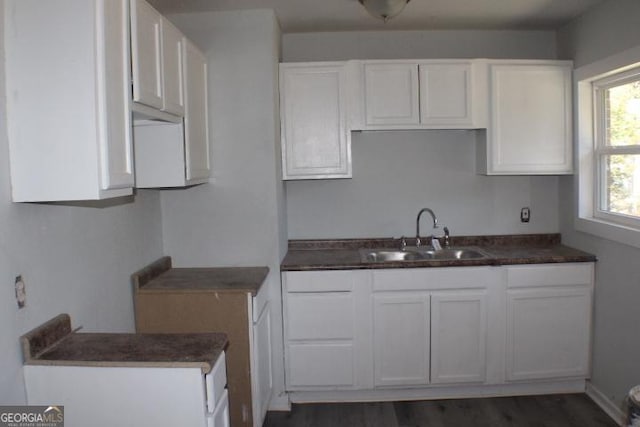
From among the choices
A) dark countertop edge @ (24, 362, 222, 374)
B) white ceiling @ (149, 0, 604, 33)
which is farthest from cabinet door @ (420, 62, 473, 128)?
dark countertop edge @ (24, 362, 222, 374)

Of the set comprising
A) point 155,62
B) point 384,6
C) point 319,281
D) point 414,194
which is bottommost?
point 319,281

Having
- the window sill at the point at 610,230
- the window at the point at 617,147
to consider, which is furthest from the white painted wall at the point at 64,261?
the window at the point at 617,147

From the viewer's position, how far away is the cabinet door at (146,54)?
200cm

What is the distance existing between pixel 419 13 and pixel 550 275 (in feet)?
5.89

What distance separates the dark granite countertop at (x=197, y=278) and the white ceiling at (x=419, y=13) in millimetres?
1493

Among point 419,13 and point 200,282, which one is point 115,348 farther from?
point 419,13

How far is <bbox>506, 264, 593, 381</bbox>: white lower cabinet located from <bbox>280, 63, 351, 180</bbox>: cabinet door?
52.0 inches

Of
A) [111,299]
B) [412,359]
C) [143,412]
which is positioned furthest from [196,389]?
[412,359]

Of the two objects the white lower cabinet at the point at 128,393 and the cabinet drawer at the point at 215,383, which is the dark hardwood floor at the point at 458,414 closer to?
the cabinet drawer at the point at 215,383

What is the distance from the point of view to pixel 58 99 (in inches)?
66.1

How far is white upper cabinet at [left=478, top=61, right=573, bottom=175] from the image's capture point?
134 inches

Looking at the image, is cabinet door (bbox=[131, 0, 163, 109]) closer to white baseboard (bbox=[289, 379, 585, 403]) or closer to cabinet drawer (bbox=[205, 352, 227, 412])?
cabinet drawer (bbox=[205, 352, 227, 412])

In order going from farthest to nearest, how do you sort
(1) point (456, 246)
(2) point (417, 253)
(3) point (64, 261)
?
(1) point (456, 246) → (2) point (417, 253) → (3) point (64, 261)

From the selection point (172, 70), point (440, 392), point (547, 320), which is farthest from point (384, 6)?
point (440, 392)
